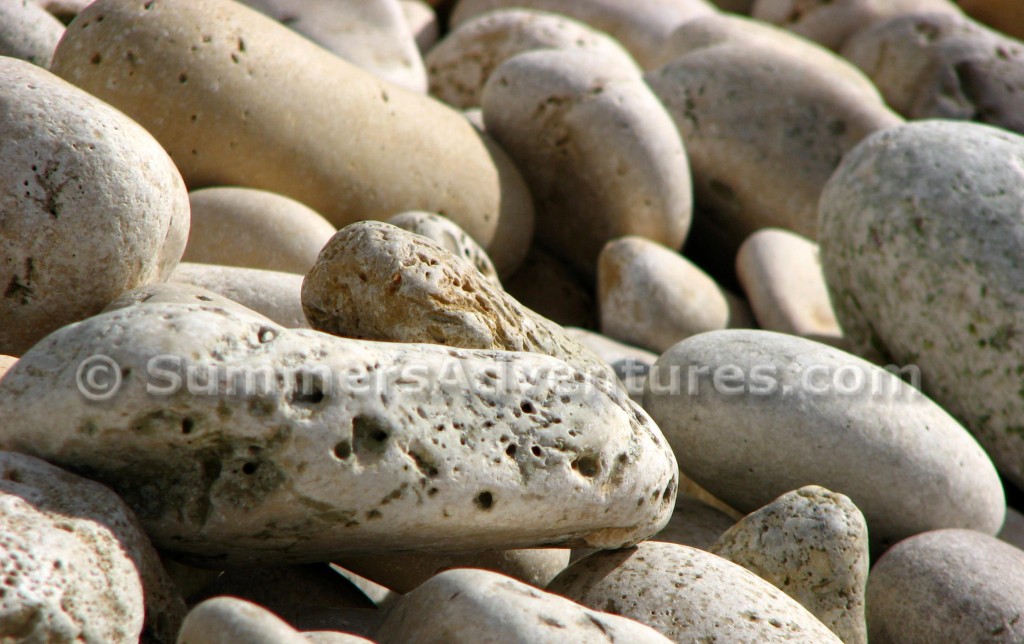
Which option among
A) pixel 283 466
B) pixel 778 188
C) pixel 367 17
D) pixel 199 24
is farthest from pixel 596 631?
pixel 367 17

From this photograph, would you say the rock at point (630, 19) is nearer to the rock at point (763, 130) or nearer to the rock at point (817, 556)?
the rock at point (763, 130)

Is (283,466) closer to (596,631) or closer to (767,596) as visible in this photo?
(596,631)

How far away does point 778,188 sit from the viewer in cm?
467

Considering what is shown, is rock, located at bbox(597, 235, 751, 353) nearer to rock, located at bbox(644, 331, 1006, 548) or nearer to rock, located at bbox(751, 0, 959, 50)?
rock, located at bbox(644, 331, 1006, 548)

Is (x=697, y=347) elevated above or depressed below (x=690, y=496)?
above

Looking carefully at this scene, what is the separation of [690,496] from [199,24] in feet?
6.89

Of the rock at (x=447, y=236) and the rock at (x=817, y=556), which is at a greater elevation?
the rock at (x=447, y=236)

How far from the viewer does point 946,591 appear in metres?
2.59

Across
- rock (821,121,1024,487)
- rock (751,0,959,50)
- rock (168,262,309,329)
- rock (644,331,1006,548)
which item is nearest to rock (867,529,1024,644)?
rock (644,331,1006,548)

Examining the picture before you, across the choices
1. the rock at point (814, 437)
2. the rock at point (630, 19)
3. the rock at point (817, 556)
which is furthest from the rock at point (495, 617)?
the rock at point (630, 19)

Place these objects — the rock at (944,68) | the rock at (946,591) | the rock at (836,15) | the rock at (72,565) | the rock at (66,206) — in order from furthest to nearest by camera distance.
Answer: the rock at (836,15) < the rock at (944,68) < the rock at (946,591) < the rock at (66,206) < the rock at (72,565)

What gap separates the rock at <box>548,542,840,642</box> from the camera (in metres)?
2.10

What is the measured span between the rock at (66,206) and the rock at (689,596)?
4.21 feet

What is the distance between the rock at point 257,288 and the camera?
278 centimetres
